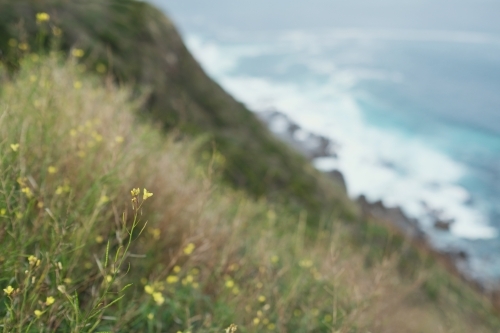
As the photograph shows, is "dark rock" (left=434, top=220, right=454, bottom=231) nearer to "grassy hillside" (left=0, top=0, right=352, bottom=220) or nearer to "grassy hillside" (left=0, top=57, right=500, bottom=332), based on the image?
"grassy hillside" (left=0, top=0, right=352, bottom=220)

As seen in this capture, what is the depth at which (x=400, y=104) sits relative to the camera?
33312mm

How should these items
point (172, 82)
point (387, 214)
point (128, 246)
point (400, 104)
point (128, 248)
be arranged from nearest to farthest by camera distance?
point (128, 246) → point (128, 248) → point (172, 82) → point (387, 214) → point (400, 104)

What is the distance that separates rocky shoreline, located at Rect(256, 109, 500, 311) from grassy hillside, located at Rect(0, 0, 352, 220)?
4512mm

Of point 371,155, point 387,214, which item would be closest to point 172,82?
point 387,214

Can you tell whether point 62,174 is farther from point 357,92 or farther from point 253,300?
Answer: point 357,92

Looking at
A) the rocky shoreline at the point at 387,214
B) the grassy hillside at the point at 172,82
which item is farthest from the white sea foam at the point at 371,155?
the grassy hillside at the point at 172,82

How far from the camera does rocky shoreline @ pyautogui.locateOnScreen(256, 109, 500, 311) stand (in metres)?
16.4

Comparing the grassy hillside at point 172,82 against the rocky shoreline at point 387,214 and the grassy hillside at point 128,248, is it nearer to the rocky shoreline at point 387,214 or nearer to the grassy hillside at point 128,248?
the rocky shoreline at point 387,214

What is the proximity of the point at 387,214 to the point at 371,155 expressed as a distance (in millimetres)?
6244

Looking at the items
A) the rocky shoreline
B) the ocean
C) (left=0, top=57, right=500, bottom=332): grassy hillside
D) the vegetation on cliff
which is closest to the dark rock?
the rocky shoreline

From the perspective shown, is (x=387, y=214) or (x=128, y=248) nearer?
(x=128, y=248)

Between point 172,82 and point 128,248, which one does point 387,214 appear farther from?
point 128,248

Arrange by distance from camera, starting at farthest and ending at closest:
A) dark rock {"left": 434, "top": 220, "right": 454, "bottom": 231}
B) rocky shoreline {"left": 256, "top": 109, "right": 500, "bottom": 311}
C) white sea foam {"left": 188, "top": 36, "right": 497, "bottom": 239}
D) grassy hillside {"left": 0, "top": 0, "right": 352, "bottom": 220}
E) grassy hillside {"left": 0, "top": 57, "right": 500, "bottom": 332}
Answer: white sea foam {"left": 188, "top": 36, "right": 497, "bottom": 239}
dark rock {"left": 434, "top": 220, "right": 454, "bottom": 231}
rocky shoreline {"left": 256, "top": 109, "right": 500, "bottom": 311}
grassy hillside {"left": 0, "top": 0, "right": 352, "bottom": 220}
grassy hillside {"left": 0, "top": 57, "right": 500, "bottom": 332}

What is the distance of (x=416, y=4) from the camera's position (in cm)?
9319
